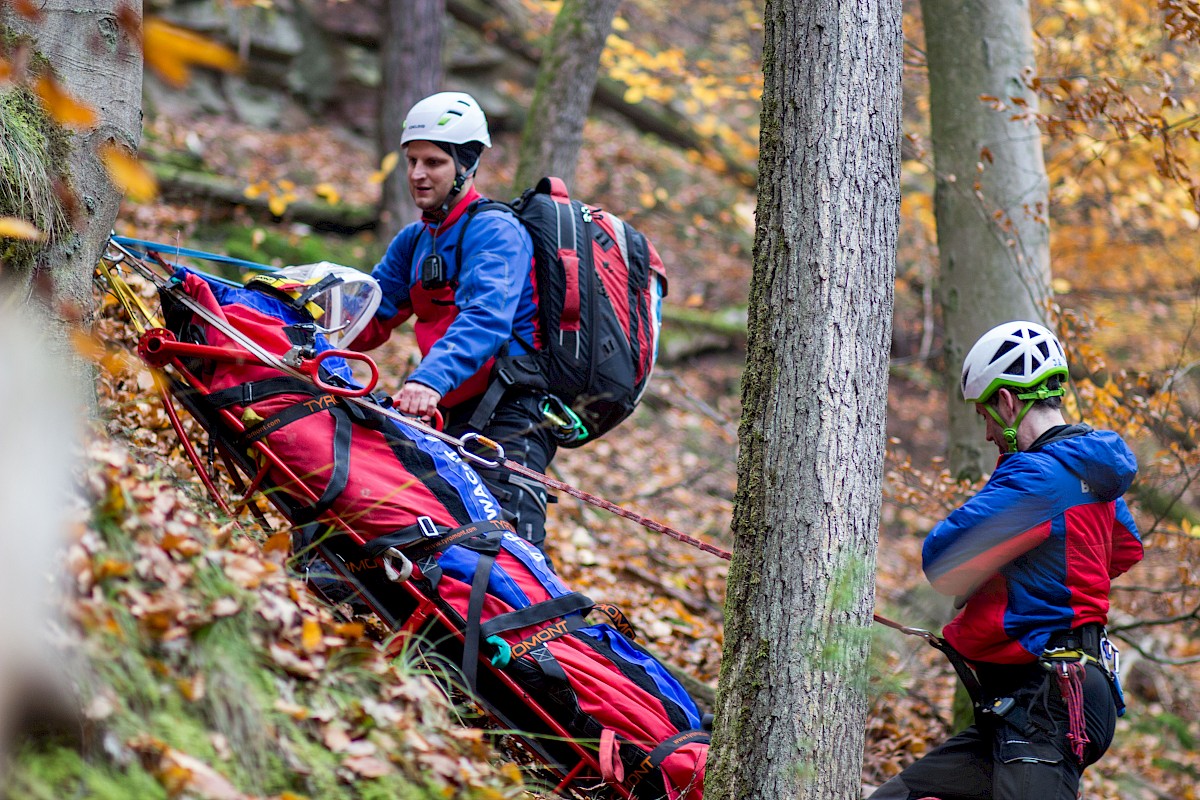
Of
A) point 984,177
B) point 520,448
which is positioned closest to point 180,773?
point 520,448

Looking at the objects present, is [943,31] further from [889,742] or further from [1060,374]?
[889,742]

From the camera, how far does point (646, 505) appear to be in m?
8.66

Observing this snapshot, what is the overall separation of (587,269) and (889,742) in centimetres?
331

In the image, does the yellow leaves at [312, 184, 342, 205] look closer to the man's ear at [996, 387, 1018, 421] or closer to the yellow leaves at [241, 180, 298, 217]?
the yellow leaves at [241, 180, 298, 217]

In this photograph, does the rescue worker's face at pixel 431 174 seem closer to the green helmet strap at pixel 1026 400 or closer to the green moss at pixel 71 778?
the green helmet strap at pixel 1026 400

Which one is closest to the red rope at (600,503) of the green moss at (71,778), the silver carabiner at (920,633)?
the silver carabiner at (920,633)

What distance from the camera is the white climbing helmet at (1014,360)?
397 centimetres

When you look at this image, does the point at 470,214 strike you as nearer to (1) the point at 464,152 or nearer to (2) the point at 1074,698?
(1) the point at 464,152

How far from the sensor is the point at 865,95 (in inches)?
131

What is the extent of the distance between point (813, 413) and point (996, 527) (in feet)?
3.35

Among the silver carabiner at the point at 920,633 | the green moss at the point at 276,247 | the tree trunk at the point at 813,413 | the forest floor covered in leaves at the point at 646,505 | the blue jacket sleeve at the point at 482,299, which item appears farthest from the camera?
the green moss at the point at 276,247

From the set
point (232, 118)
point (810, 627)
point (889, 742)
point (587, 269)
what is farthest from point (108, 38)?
point (232, 118)

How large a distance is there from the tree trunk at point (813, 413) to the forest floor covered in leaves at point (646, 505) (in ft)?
1.00

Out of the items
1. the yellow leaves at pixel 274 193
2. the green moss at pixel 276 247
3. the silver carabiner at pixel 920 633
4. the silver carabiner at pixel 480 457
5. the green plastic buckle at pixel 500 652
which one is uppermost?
the yellow leaves at pixel 274 193
